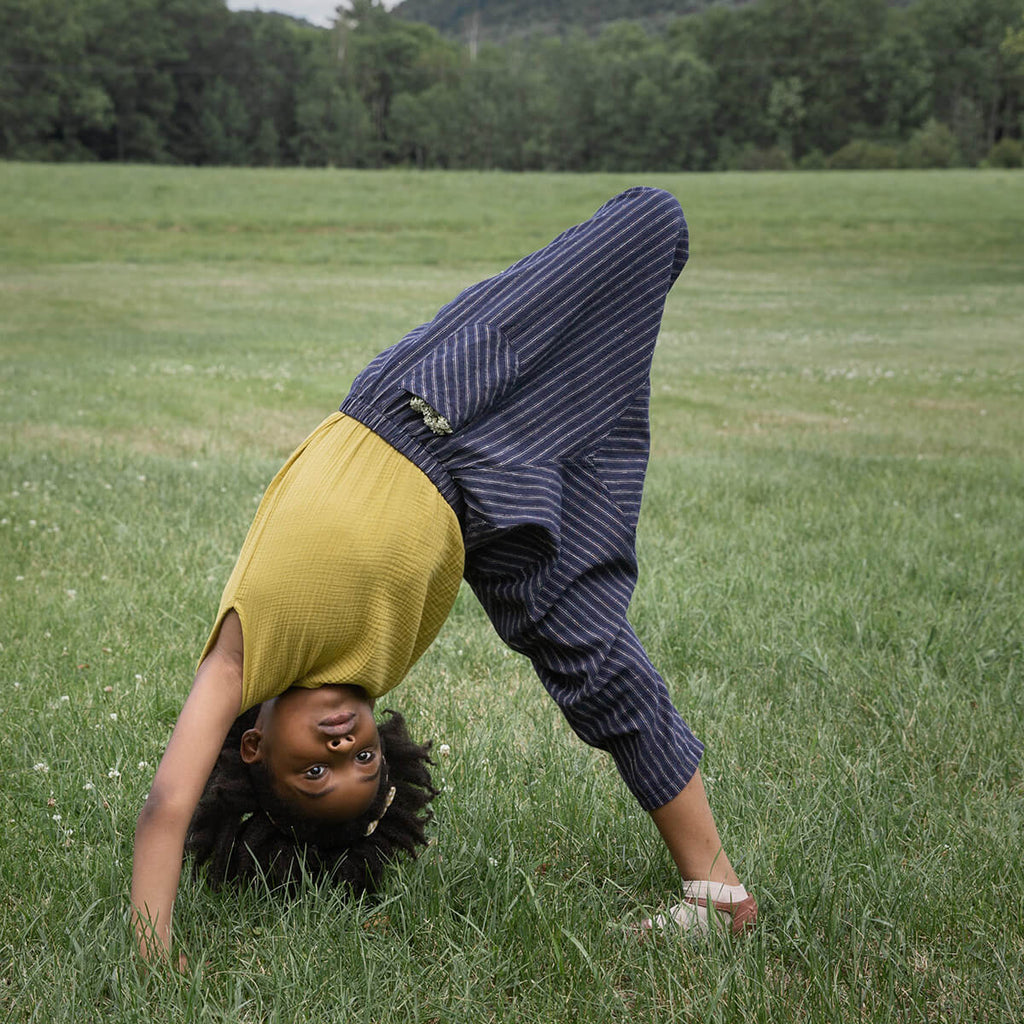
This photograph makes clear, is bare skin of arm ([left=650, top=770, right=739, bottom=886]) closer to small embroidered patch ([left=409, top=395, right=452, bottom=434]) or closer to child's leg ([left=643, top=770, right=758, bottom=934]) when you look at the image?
child's leg ([left=643, top=770, right=758, bottom=934])

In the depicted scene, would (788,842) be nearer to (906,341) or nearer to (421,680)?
(421,680)

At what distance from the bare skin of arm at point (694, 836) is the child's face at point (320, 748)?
0.57m

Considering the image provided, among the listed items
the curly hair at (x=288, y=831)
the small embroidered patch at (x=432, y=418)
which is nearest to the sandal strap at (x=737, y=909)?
the curly hair at (x=288, y=831)

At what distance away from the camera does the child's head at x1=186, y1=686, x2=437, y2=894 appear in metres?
1.90

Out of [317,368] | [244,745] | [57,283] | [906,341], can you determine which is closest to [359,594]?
[244,745]

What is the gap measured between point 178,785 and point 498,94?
288ft

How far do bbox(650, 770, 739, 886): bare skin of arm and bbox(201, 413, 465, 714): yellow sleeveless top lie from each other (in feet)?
2.03

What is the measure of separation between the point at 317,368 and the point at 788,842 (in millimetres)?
9698

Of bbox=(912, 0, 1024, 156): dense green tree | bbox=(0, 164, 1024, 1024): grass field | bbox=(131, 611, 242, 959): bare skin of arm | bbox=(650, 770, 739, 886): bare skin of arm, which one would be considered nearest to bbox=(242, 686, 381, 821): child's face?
bbox=(131, 611, 242, 959): bare skin of arm

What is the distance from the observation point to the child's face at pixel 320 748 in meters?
1.89

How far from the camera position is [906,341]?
50.6 feet

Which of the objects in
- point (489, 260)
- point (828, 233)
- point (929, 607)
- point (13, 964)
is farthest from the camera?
point (828, 233)

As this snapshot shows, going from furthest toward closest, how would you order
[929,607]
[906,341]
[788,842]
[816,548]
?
[906,341] → [816,548] → [929,607] → [788,842]

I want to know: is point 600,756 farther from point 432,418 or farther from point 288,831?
point 432,418
